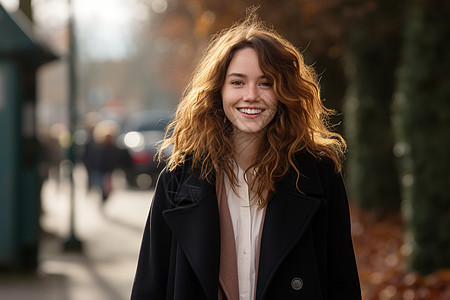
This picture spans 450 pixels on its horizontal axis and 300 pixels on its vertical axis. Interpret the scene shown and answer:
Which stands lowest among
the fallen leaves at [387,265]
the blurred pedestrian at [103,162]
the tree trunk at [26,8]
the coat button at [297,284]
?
the fallen leaves at [387,265]

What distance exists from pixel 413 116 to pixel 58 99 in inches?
3725

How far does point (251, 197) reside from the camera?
306 cm

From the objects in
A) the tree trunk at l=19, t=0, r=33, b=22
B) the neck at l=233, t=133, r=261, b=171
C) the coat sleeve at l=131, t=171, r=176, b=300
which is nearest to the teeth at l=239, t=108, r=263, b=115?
the neck at l=233, t=133, r=261, b=171

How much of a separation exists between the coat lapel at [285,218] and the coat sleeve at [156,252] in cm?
39

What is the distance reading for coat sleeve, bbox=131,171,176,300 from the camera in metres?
3.07

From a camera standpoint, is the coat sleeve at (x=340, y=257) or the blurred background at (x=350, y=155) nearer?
the coat sleeve at (x=340, y=257)

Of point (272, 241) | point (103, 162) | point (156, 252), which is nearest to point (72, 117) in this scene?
point (103, 162)

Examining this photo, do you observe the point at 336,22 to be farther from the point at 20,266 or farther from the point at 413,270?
the point at 20,266

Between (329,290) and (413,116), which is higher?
(413,116)

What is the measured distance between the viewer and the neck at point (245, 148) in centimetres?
311

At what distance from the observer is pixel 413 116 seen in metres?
8.53

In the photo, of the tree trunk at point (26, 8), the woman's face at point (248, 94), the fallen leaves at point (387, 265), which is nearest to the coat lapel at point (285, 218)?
the woman's face at point (248, 94)

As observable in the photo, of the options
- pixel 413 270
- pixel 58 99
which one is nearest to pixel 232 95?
pixel 413 270

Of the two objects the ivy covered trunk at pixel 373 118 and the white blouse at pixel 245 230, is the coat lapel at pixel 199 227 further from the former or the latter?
the ivy covered trunk at pixel 373 118
